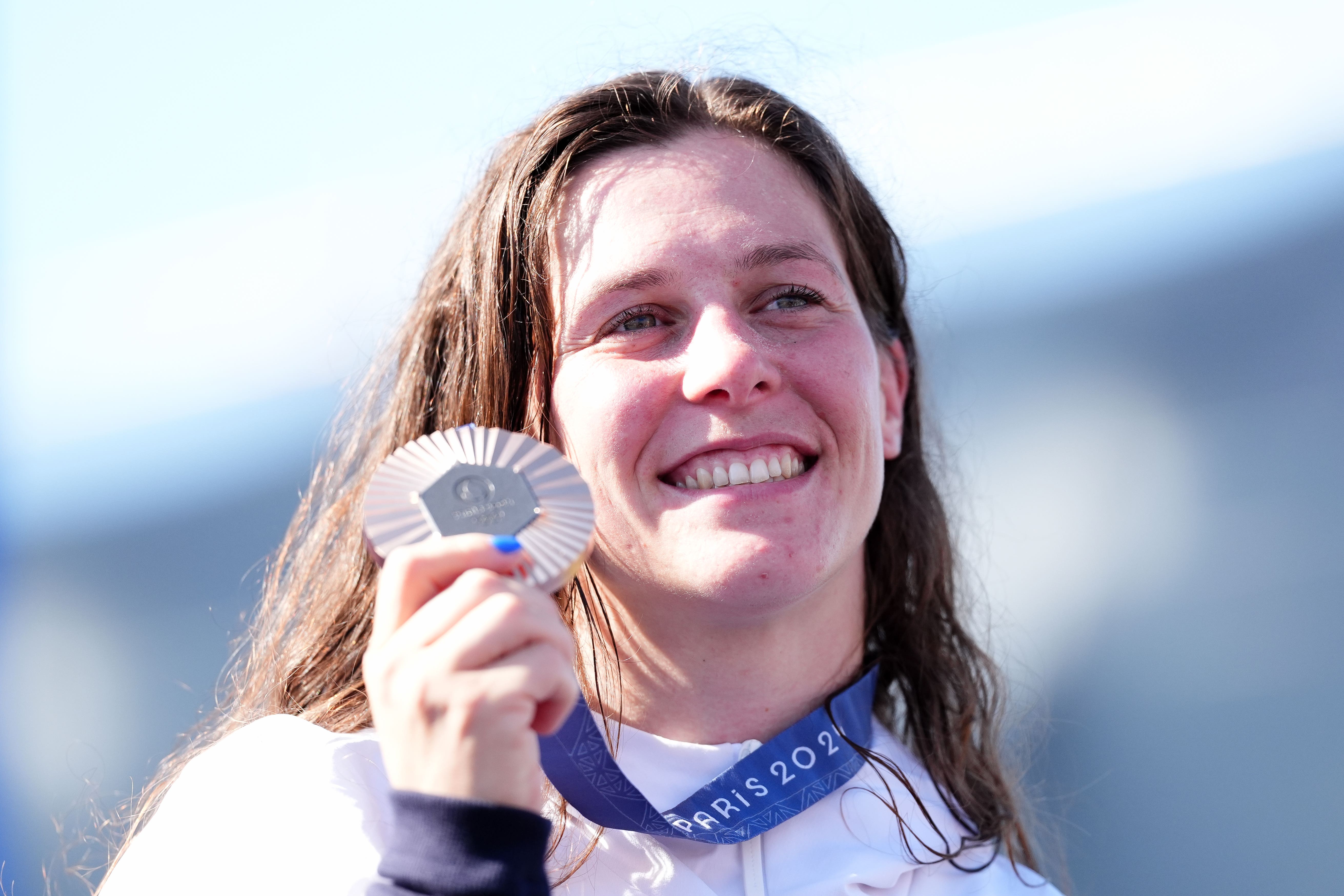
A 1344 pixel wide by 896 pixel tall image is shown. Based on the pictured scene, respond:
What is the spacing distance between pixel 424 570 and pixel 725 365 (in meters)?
0.83

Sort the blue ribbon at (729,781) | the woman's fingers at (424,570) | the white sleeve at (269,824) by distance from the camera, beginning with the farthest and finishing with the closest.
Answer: the blue ribbon at (729,781) → the white sleeve at (269,824) → the woman's fingers at (424,570)

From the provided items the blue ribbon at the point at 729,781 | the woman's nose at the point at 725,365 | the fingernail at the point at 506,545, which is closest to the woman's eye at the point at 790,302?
the woman's nose at the point at 725,365

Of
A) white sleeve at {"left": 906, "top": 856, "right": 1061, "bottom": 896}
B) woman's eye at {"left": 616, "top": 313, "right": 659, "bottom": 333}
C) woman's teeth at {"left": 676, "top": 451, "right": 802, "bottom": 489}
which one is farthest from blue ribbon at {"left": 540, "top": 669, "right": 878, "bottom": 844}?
woman's eye at {"left": 616, "top": 313, "right": 659, "bottom": 333}

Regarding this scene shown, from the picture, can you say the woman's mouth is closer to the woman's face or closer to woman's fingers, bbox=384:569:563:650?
the woman's face

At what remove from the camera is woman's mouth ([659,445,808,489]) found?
2.09 meters

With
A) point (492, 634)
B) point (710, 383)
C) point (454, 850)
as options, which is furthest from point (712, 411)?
point (454, 850)

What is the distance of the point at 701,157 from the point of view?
2.37 m

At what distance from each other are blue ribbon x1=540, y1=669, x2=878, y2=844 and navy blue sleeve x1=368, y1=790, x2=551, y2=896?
626mm

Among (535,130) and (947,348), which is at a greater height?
(535,130)

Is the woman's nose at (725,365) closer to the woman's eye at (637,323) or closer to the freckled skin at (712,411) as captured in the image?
the freckled skin at (712,411)

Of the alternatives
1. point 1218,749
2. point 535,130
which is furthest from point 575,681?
point 1218,749

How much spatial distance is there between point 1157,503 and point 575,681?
521 cm

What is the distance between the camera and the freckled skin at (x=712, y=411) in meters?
2.06

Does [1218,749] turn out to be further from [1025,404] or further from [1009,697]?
[1009,697]
